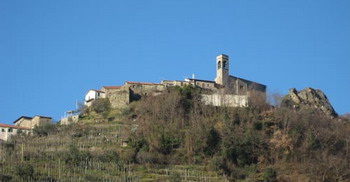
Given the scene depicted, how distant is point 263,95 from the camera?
226 feet

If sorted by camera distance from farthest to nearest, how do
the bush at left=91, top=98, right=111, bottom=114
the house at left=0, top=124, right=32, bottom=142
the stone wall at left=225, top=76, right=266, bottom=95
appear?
the stone wall at left=225, top=76, right=266, bottom=95 < the house at left=0, top=124, right=32, bottom=142 < the bush at left=91, top=98, right=111, bottom=114

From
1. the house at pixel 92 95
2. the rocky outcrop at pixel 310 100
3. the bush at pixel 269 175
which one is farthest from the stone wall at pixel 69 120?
the bush at pixel 269 175

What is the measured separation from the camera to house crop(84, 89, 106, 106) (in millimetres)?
72688

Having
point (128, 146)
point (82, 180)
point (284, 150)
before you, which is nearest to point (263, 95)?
point (284, 150)

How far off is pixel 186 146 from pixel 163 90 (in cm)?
1199

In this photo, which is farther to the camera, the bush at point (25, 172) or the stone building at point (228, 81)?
the stone building at point (228, 81)

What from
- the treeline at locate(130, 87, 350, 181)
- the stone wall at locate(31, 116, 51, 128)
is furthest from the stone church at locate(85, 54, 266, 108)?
the stone wall at locate(31, 116, 51, 128)

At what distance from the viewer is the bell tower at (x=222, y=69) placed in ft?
249

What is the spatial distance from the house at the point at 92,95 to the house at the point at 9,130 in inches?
241

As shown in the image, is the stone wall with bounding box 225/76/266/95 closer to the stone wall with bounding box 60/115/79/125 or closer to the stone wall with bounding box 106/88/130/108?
the stone wall with bounding box 106/88/130/108

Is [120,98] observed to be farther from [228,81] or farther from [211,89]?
[228,81]

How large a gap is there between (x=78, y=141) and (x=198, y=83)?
52.6ft

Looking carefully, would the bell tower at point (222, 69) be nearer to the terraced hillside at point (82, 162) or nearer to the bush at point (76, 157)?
the terraced hillside at point (82, 162)

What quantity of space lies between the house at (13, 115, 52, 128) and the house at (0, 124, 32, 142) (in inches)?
44.6
